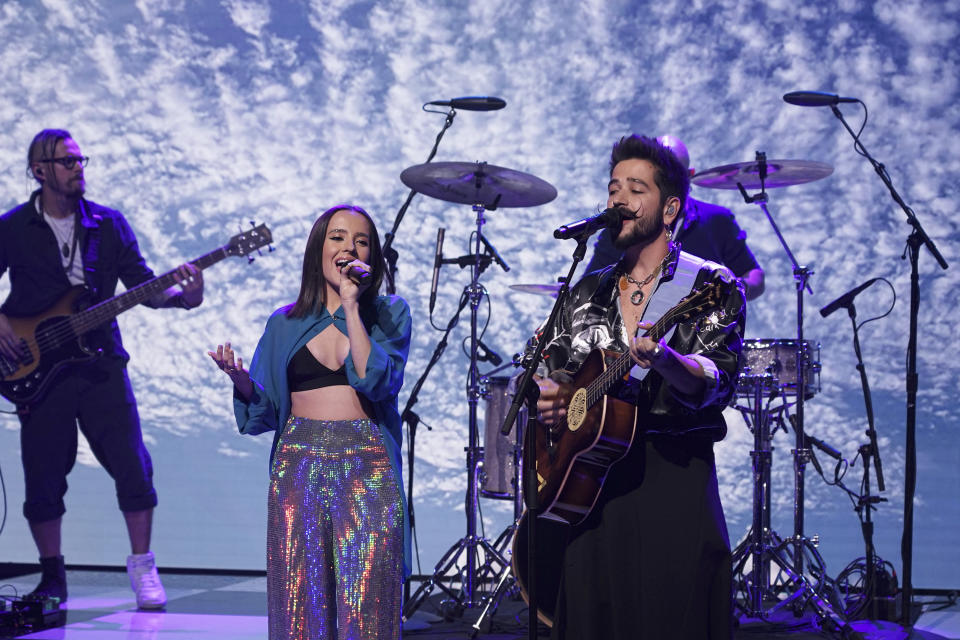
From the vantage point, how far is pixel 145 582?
518 cm

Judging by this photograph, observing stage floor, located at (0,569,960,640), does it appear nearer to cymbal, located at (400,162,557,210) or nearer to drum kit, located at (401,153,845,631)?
drum kit, located at (401,153,845,631)

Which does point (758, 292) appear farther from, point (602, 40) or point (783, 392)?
point (602, 40)

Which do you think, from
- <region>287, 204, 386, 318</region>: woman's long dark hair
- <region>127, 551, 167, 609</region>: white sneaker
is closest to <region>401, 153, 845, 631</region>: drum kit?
<region>127, 551, 167, 609</region>: white sneaker

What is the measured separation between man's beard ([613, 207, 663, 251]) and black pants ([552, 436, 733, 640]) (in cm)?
51

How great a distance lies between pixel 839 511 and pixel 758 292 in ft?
6.77

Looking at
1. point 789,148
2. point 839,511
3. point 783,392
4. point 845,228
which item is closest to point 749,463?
point 839,511

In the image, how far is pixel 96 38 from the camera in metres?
6.32

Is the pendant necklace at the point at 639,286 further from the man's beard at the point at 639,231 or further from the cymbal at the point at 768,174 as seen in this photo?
the cymbal at the point at 768,174

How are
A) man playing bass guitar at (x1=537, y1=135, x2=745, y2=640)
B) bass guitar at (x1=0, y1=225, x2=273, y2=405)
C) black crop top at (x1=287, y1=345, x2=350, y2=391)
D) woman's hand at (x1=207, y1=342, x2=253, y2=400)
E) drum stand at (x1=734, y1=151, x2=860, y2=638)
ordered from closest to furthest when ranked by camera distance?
man playing bass guitar at (x1=537, y1=135, x2=745, y2=640) < woman's hand at (x1=207, y1=342, x2=253, y2=400) < black crop top at (x1=287, y1=345, x2=350, y2=391) < drum stand at (x1=734, y1=151, x2=860, y2=638) < bass guitar at (x1=0, y1=225, x2=273, y2=405)

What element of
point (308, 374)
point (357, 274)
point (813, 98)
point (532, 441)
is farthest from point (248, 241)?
point (532, 441)

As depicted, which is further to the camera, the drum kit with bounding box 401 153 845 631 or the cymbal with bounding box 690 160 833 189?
the cymbal with bounding box 690 160 833 189

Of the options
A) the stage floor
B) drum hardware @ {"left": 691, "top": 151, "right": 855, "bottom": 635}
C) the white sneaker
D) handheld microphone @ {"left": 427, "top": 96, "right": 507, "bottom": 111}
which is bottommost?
the stage floor

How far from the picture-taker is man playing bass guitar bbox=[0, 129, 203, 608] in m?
5.14

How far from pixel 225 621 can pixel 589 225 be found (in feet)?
11.1
